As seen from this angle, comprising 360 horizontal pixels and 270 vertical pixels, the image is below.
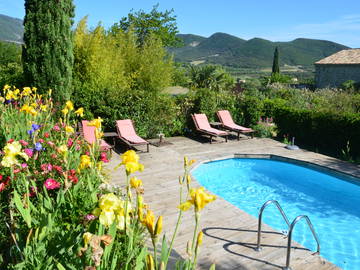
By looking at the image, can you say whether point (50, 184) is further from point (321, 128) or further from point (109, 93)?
point (321, 128)

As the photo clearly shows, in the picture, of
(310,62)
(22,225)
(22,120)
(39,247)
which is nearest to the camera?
(39,247)

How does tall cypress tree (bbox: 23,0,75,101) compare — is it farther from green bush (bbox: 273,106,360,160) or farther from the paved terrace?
green bush (bbox: 273,106,360,160)

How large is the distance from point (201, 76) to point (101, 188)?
2012cm

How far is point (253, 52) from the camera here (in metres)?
118

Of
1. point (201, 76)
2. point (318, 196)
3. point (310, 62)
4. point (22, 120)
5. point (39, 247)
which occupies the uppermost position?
point (310, 62)

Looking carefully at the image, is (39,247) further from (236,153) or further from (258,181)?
(236,153)

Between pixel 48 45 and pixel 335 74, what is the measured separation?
30.7 meters

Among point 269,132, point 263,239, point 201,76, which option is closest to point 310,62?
point 201,76

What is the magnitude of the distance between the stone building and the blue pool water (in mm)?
26558

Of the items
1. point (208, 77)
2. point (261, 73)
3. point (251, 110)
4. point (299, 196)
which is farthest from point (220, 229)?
point (261, 73)

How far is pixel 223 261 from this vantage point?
3.67 meters

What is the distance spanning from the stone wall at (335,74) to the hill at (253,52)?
64.5 metres

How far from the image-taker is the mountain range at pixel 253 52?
350 feet

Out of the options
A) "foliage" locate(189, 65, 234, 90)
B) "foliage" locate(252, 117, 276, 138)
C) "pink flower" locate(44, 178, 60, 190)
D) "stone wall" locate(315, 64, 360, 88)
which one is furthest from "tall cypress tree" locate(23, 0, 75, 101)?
"stone wall" locate(315, 64, 360, 88)
